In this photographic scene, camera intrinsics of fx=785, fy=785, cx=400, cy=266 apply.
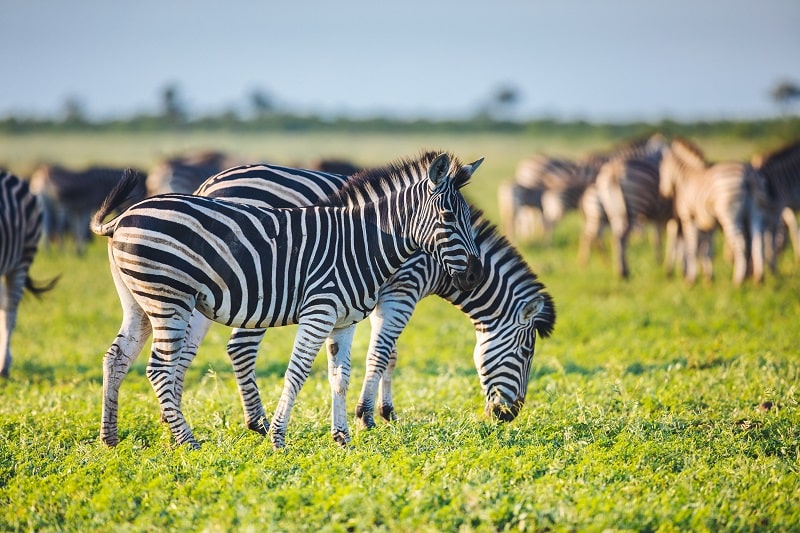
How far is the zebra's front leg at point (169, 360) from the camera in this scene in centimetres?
630

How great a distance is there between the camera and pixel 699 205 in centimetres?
1600

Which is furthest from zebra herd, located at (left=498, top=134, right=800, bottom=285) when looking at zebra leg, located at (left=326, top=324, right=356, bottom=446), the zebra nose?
zebra leg, located at (left=326, top=324, right=356, bottom=446)

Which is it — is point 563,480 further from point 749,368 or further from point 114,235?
point 749,368

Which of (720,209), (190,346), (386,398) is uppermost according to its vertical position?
(720,209)

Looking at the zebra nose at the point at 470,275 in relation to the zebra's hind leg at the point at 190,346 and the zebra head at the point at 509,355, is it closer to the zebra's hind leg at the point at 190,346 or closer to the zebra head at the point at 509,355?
the zebra head at the point at 509,355

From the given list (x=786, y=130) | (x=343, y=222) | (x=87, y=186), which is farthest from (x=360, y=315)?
(x=786, y=130)

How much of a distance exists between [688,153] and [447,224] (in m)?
12.8

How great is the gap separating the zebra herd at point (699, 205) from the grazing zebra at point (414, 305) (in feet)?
29.9

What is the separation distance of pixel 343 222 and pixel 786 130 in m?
52.2

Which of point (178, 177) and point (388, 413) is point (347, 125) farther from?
point (388, 413)

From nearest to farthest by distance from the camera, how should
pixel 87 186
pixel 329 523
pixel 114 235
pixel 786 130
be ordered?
pixel 329 523
pixel 114 235
pixel 87 186
pixel 786 130

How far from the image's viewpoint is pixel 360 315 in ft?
22.0

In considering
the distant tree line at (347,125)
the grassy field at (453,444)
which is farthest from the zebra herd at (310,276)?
A: the distant tree line at (347,125)

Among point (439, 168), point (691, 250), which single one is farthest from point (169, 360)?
point (691, 250)
